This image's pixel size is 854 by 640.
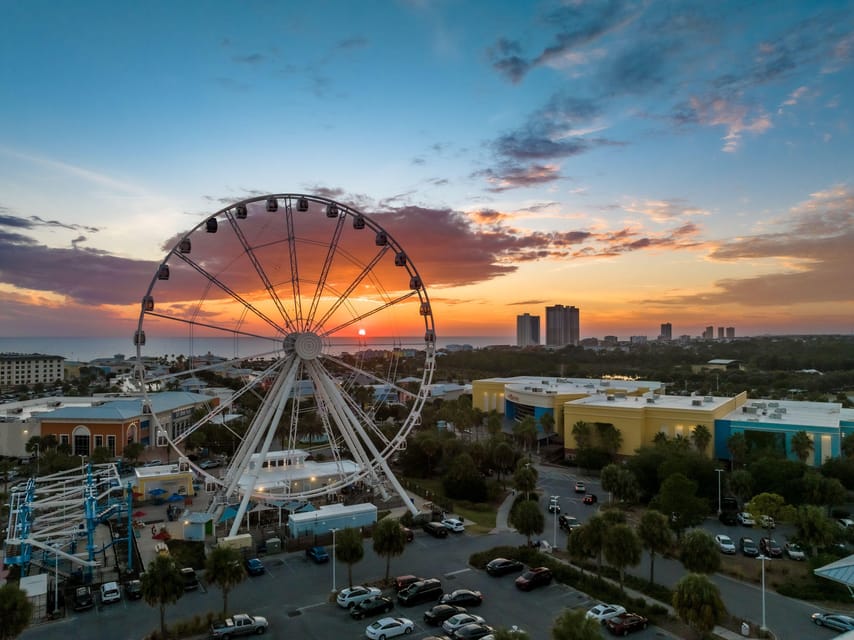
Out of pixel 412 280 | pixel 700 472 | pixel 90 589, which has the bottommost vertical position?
pixel 90 589

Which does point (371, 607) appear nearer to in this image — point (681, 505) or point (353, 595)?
point (353, 595)

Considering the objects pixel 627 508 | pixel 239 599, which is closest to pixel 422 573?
pixel 239 599

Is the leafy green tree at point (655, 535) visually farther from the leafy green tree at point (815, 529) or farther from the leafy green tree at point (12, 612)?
the leafy green tree at point (12, 612)

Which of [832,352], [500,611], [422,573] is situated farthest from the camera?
[832,352]

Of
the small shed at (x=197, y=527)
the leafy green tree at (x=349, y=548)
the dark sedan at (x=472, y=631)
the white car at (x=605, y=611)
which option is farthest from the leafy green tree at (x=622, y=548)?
the small shed at (x=197, y=527)

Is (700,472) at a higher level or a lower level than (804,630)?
higher

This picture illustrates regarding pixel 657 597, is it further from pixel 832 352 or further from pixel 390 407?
pixel 832 352

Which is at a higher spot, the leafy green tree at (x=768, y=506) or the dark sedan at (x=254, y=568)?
the leafy green tree at (x=768, y=506)

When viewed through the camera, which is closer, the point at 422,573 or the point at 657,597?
the point at 657,597
